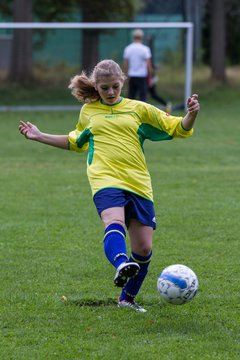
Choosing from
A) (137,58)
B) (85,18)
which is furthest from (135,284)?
(85,18)

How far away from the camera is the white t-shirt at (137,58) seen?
19.4 metres

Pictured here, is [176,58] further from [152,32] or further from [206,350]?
[206,350]

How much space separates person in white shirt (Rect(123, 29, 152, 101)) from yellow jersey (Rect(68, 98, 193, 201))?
Result: 13.7 m

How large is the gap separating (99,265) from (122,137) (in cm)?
168

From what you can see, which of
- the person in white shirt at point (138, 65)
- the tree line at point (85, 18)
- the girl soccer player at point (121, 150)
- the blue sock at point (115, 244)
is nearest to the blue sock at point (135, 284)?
the girl soccer player at point (121, 150)

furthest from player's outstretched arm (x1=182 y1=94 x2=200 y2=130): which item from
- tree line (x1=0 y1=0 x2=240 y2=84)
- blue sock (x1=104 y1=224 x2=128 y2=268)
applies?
tree line (x1=0 y1=0 x2=240 y2=84)

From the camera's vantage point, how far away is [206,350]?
4.85 m

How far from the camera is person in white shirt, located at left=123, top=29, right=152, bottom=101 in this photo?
19422mm

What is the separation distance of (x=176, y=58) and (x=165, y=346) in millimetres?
27099

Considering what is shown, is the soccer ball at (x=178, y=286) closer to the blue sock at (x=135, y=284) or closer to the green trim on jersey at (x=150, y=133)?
the blue sock at (x=135, y=284)

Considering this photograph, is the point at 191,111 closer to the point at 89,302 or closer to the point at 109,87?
the point at 109,87

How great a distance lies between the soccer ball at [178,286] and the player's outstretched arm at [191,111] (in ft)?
3.26

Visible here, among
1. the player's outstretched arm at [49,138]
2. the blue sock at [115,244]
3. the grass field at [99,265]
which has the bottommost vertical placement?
the grass field at [99,265]

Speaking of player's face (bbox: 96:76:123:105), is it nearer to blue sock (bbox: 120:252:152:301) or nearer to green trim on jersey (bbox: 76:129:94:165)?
green trim on jersey (bbox: 76:129:94:165)
